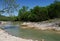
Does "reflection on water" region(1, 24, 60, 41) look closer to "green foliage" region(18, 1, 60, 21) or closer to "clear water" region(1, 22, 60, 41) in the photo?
"clear water" region(1, 22, 60, 41)

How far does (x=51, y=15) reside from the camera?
233ft

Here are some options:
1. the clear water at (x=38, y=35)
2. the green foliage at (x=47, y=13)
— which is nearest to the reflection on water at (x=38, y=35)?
the clear water at (x=38, y=35)

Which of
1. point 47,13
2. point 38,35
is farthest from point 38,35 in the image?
point 47,13

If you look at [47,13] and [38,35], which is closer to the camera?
[38,35]

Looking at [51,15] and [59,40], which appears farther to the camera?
[51,15]

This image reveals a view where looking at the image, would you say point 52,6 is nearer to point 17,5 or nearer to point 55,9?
point 55,9

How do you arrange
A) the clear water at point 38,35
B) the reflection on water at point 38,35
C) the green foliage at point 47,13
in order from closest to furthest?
the clear water at point 38,35, the reflection on water at point 38,35, the green foliage at point 47,13

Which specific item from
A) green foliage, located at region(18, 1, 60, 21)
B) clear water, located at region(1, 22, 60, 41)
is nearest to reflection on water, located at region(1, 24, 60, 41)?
clear water, located at region(1, 22, 60, 41)

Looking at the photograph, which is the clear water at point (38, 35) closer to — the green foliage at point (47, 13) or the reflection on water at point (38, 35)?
the reflection on water at point (38, 35)

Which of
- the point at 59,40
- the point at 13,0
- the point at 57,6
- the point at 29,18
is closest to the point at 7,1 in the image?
the point at 13,0

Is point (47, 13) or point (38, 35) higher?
point (47, 13)

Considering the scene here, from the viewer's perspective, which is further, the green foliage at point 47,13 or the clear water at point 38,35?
the green foliage at point 47,13

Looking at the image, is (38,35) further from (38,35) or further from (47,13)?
(47,13)

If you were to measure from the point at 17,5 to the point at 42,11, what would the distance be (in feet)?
119
